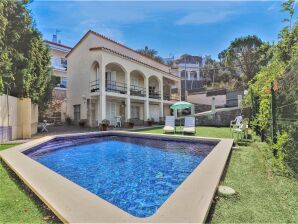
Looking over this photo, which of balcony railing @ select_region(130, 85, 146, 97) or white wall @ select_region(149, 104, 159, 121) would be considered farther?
white wall @ select_region(149, 104, 159, 121)

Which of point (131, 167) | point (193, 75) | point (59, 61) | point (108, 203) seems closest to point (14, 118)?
point (131, 167)

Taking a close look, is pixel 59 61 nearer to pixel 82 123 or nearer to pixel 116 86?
pixel 116 86

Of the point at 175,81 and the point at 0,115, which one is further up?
the point at 175,81

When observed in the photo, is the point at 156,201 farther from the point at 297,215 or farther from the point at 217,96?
the point at 217,96

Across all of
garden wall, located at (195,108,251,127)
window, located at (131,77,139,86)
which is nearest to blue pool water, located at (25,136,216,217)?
garden wall, located at (195,108,251,127)

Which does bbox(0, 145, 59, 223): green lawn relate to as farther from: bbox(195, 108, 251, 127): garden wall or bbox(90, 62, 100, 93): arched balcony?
bbox(195, 108, 251, 127): garden wall

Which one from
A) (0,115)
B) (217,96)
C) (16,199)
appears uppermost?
(217,96)

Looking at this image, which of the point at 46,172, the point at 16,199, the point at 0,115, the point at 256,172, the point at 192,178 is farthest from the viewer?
the point at 0,115

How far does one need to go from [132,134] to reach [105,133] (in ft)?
7.54

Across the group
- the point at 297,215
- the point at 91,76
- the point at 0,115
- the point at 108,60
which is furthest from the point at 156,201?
the point at 91,76

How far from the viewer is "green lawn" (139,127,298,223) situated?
311cm

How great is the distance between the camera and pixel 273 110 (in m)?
6.87

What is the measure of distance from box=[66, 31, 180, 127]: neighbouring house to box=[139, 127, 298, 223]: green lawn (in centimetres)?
1576

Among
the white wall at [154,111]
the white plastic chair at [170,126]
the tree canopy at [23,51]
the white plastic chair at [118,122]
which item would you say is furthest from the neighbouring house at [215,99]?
the tree canopy at [23,51]
